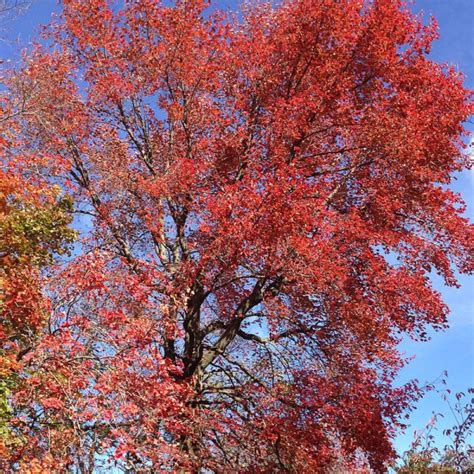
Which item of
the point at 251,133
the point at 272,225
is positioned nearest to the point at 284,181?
the point at 272,225

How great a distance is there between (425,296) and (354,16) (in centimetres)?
771

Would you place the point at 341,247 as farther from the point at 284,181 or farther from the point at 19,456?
the point at 19,456

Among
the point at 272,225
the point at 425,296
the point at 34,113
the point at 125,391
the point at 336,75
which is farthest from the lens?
the point at 336,75

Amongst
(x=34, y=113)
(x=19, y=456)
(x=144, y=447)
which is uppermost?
(x=34, y=113)

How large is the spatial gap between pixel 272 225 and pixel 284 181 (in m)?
1.15

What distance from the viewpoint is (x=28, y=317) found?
993 centimetres

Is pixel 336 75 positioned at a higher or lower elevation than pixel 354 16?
lower

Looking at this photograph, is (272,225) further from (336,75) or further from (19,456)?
(19,456)

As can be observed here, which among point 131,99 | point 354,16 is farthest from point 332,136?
point 131,99

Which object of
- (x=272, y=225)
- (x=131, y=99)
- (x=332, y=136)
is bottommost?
(x=272, y=225)

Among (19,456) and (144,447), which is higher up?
(19,456)

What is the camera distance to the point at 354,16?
548 inches

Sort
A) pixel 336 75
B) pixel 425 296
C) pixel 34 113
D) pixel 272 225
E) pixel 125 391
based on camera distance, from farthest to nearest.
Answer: pixel 336 75 → pixel 425 296 → pixel 272 225 → pixel 34 113 → pixel 125 391

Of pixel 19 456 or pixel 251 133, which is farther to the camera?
pixel 251 133
